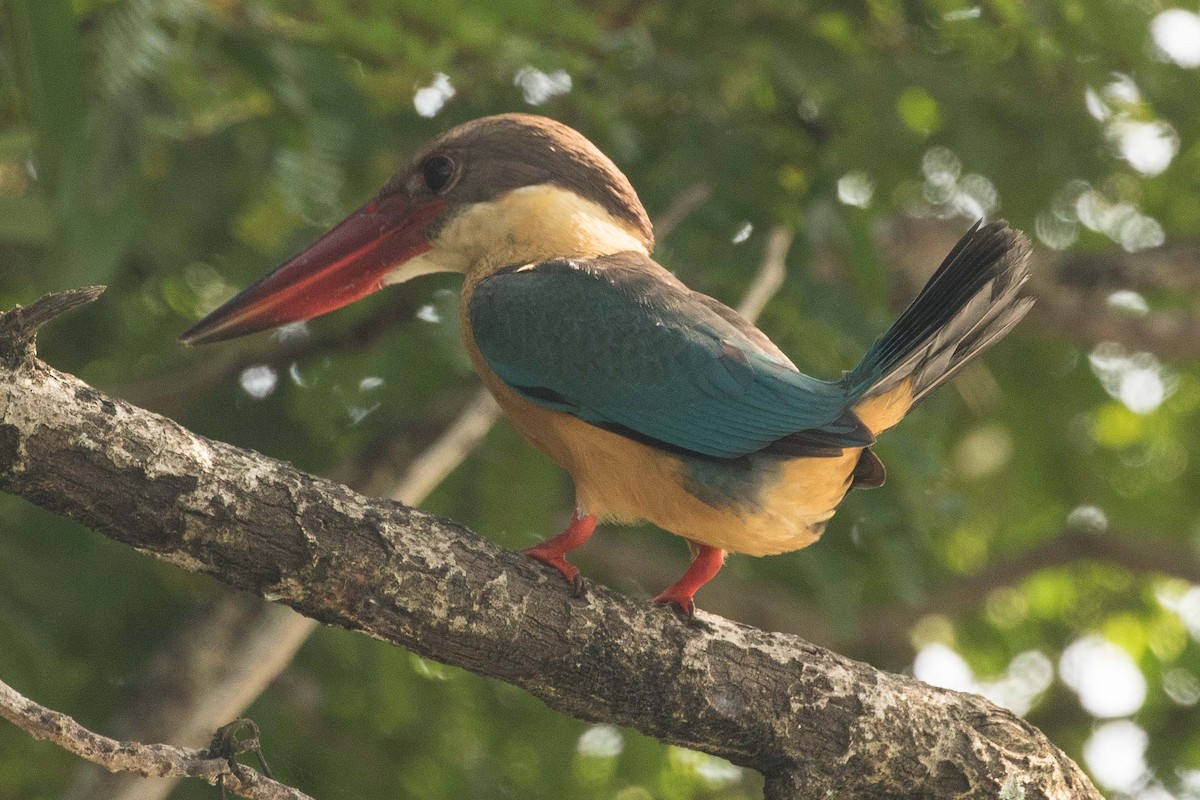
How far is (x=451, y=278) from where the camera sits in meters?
5.72

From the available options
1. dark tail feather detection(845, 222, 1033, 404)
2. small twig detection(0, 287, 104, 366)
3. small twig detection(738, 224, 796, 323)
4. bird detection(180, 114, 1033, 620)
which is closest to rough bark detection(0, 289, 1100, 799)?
small twig detection(0, 287, 104, 366)

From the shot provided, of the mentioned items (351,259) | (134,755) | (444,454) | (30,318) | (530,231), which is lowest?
(444,454)

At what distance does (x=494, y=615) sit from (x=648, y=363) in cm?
102

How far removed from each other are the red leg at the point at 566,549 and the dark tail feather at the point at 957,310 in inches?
33.8

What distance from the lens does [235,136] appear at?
5.59 metres

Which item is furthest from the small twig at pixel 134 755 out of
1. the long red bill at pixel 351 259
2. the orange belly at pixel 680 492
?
the long red bill at pixel 351 259

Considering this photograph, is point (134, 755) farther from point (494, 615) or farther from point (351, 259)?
point (351, 259)

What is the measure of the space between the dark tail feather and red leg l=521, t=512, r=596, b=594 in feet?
2.82

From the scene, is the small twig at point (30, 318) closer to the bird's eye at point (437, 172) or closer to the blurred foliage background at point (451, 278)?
the blurred foliage background at point (451, 278)

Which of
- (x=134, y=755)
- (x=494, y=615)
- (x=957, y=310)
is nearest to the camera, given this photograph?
(x=134, y=755)

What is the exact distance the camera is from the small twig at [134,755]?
248 cm

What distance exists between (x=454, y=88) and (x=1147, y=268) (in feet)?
13.7

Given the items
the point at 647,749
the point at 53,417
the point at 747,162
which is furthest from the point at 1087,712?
the point at 53,417

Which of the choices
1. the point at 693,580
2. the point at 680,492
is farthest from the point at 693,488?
the point at 693,580
